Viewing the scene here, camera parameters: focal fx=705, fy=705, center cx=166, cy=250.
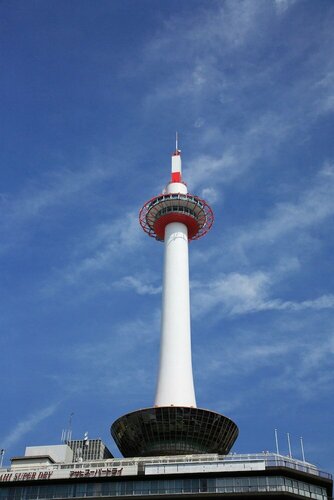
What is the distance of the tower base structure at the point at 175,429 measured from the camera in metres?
99.0

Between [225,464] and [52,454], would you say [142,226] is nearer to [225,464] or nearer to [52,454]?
[52,454]

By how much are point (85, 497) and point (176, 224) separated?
5498 centimetres

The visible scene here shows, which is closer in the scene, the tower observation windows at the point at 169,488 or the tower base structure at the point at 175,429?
the tower observation windows at the point at 169,488

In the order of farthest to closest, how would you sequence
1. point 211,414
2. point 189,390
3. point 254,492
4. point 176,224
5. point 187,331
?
point 176,224 → point 187,331 → point 189,390 → point 211,414 → point 254,492

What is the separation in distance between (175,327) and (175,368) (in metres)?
8.00

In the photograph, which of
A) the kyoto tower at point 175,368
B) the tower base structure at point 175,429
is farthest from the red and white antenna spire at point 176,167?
the tower base structure at point 175,429

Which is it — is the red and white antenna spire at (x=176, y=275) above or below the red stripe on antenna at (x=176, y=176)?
below

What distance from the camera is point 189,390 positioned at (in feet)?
355

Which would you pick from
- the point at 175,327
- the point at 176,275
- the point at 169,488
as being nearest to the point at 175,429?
the point at 169,488

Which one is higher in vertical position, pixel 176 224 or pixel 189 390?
pixel 176 224

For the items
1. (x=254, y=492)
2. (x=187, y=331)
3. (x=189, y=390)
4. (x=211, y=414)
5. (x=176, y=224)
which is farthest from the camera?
(x=176, y=224)

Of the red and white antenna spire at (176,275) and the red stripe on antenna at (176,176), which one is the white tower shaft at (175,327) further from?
the red stripe on antenna at (176,176)

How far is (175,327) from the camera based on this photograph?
116m

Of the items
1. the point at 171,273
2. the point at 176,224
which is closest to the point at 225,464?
the point at 171,273
